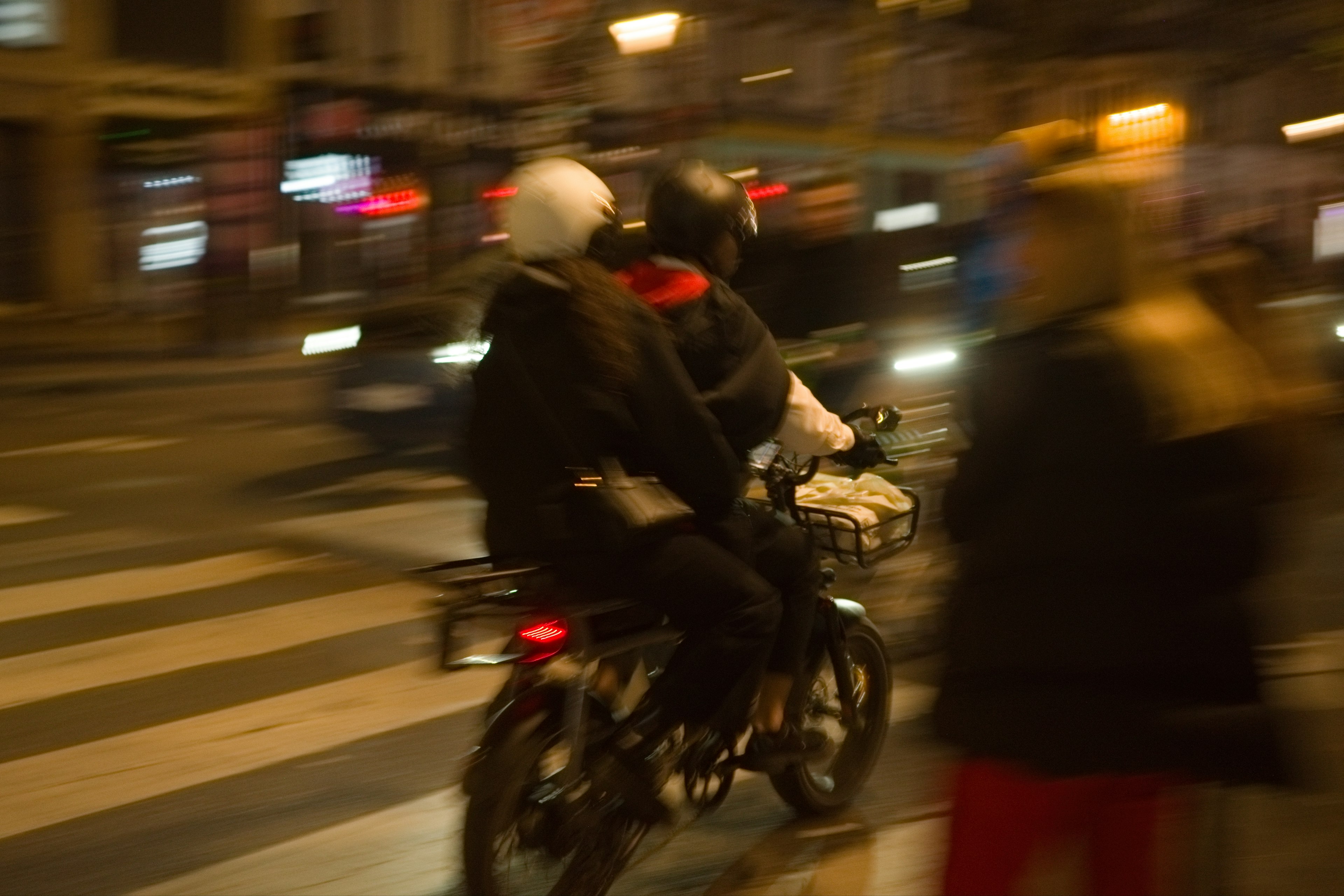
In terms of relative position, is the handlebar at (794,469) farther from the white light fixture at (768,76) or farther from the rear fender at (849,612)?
the white light fixture at (768,76)

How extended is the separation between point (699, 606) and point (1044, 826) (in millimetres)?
1239

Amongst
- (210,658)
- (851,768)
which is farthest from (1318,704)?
(210,658)

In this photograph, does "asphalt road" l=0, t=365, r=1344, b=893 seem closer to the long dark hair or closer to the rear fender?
the rear fender

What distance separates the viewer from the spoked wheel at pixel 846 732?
446 centimetres

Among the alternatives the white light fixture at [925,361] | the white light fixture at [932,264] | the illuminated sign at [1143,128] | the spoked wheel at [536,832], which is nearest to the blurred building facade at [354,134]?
the illuminated sign at [1143,128]

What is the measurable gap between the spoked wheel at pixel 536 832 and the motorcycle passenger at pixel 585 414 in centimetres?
14

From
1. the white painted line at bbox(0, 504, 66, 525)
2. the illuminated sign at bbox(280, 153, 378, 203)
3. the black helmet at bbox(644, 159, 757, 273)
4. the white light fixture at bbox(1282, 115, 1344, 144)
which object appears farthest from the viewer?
the illuminated sign at bbox(280, 153, 378, 203)

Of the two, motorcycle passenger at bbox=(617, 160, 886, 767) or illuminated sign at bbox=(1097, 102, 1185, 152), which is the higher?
illuminated sign at bbox=(1097, 102, 1185, 152)

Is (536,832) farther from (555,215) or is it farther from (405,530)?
(405,530)

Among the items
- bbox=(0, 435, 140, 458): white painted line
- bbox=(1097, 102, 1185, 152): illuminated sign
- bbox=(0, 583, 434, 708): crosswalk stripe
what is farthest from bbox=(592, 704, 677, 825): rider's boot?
bbox=(0, 435, 140, 458): white painted line

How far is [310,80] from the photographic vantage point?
2722 centimetres

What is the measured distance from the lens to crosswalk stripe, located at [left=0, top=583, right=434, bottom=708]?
5789 millimetres

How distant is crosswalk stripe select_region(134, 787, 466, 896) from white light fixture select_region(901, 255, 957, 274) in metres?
7.84

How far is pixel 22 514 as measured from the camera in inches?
350
